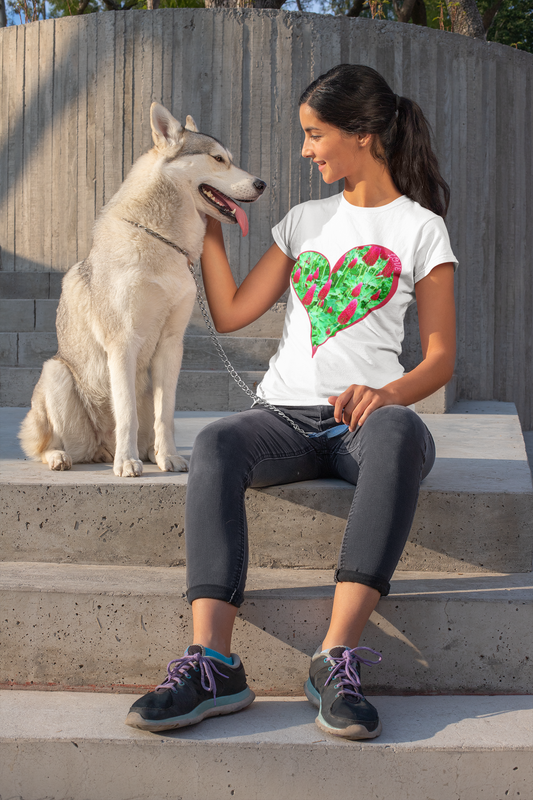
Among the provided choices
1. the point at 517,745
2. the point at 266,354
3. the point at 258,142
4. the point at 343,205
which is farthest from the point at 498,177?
the point at 517,745

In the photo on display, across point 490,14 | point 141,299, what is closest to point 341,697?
point 141,299

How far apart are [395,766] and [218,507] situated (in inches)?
25.7

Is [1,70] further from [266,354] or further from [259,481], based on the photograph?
[259,481]

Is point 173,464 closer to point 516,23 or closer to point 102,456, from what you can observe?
→ point 102,456

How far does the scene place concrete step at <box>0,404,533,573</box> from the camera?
1.94 meters

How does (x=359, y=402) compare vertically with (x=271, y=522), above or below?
above

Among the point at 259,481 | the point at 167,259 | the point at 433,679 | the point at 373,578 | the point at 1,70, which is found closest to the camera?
the point at 373,578

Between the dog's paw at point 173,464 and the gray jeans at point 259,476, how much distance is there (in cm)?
57

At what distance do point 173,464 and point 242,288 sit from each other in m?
0.66

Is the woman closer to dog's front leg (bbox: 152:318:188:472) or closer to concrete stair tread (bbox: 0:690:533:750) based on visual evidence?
concrete stair tread (bbox: 0:690:533:750)

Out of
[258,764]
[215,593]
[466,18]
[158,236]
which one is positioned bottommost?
[258,764]

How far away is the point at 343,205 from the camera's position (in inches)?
80.9

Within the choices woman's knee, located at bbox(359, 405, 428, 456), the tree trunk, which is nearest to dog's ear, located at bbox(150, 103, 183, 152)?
woman's knee, located at bbox(359, 405, 428, 456)

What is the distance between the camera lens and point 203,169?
7.77ft
